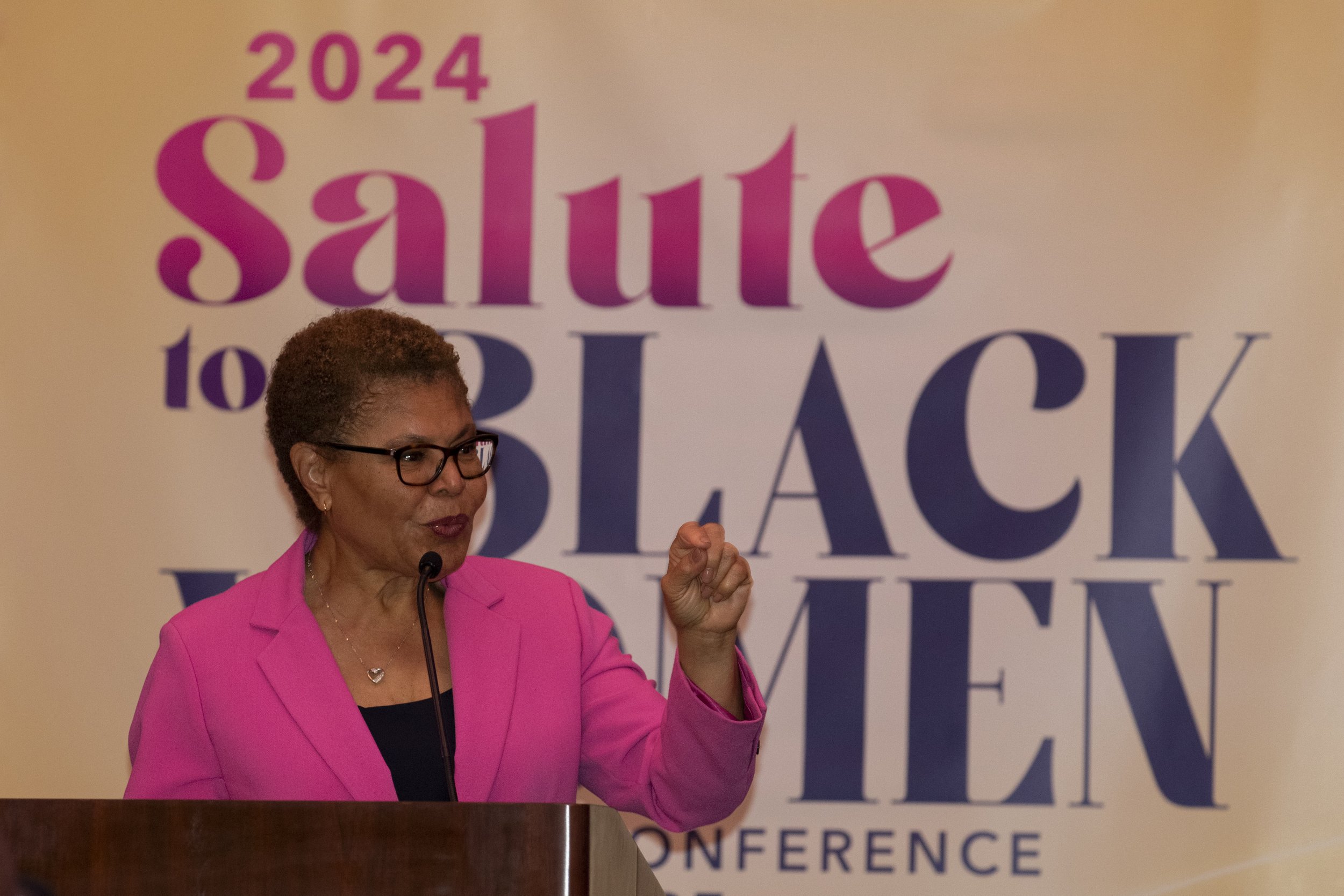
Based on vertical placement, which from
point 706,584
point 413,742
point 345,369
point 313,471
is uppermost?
point 345,369

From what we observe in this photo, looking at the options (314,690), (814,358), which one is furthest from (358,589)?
(814,358)

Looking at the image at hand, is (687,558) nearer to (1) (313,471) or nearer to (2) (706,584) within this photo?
(2) (706,584)

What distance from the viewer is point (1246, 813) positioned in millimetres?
2689

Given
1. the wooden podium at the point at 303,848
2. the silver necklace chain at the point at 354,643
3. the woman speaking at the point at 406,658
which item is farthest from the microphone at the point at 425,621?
the wooden podium at the point at 303,848

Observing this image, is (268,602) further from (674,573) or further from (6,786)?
(6,786)

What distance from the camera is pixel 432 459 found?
1842 millimetres

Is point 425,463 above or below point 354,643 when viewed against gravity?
above

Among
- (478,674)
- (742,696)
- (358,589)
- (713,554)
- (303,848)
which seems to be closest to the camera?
(303,848)

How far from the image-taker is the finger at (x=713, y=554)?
1.66 meters

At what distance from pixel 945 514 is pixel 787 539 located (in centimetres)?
32

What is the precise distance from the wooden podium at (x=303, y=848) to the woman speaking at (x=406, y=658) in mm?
491

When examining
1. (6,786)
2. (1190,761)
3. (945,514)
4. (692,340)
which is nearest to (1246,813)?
(1190,761)

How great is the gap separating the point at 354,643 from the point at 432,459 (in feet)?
0.98

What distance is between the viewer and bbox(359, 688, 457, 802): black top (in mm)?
1789
